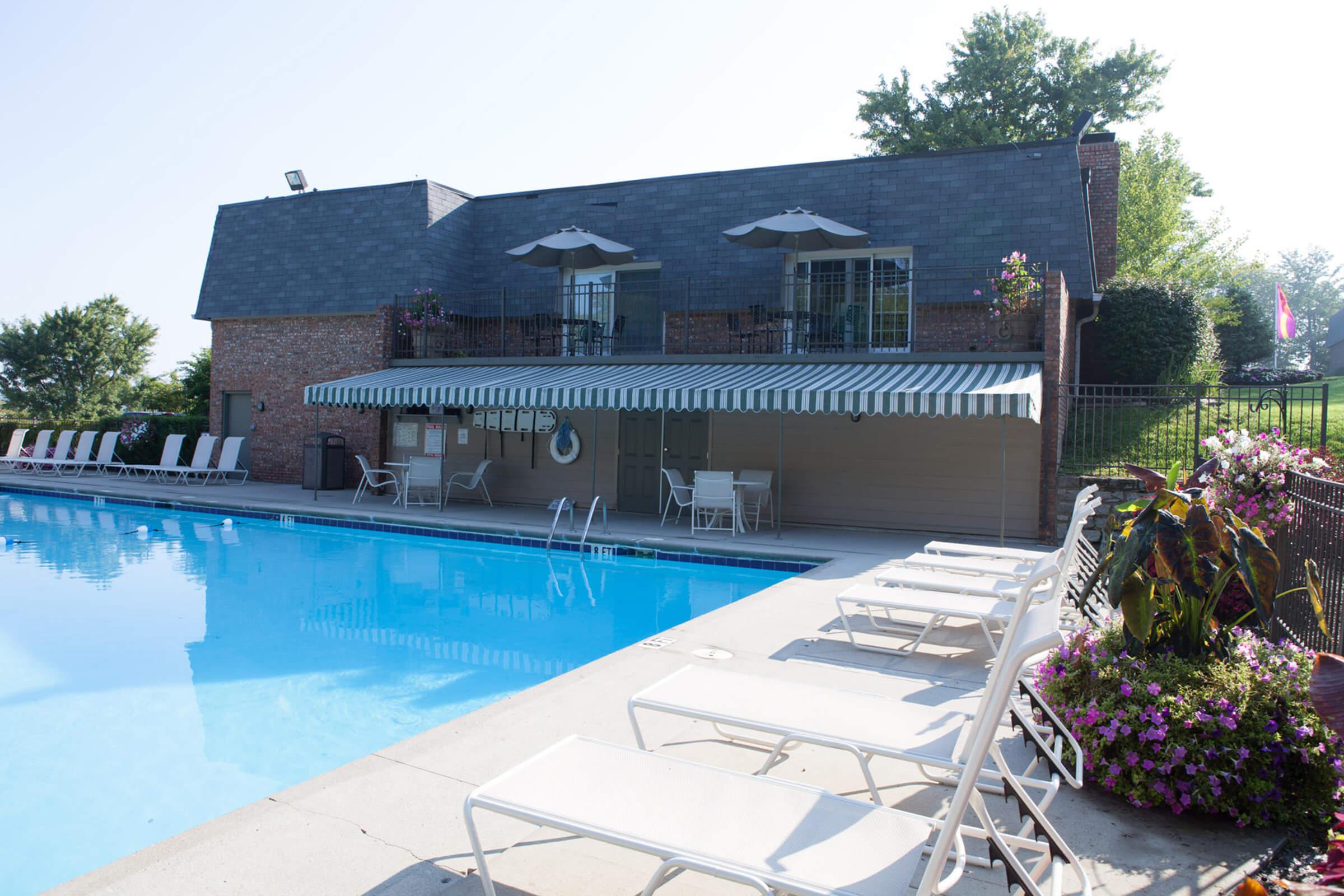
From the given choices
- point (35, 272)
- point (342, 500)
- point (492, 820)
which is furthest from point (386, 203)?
point (35, 272)

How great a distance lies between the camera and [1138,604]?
342cm

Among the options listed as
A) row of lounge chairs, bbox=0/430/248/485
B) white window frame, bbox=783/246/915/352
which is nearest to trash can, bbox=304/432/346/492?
row of lounge chairs, bbox=0/430/248/485

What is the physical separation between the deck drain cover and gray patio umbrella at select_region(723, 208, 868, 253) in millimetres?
8526

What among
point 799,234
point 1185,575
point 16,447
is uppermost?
point 799,234

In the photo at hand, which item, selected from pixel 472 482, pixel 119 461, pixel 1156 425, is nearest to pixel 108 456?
pixel 119 461

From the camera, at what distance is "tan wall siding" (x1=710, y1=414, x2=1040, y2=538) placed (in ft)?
42.4

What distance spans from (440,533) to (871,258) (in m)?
8.43

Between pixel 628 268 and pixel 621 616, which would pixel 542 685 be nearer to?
pixel 621 616

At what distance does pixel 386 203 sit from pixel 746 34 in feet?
28.2

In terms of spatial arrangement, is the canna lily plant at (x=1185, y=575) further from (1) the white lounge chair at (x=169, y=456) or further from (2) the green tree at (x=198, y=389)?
(2) the green tree at (x=198, y=389)

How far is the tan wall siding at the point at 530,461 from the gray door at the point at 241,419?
3901mm

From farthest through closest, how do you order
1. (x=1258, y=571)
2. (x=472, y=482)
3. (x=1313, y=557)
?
(x=472, y=482) → (x=1313, y=557) → (x=1258, y=571)

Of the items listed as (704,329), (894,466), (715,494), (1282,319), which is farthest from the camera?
(1282,319)

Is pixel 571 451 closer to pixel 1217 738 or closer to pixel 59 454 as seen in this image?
pixel 59 454
